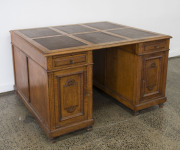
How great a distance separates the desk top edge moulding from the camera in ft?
7.59

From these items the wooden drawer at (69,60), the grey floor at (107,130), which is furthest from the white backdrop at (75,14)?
the wooden drawer at (69,60)

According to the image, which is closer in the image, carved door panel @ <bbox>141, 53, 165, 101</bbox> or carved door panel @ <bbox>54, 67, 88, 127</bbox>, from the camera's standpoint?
carved door panel @ <bbox>54, 67, 88, 127</bbox>

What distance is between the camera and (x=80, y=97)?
2432 millimetres

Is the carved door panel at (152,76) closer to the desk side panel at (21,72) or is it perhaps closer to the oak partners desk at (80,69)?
the oak partners desk at (80,69)

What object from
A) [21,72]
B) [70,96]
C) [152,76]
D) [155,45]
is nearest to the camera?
[70,96]

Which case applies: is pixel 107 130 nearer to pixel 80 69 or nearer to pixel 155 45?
pixel 80 69

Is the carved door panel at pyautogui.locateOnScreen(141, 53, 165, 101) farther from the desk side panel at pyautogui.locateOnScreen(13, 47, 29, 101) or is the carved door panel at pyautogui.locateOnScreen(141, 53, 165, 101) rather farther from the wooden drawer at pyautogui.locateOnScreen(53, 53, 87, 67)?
the desk side panel at pyautogui.locateOnScreen(13, 47, 29, 101)

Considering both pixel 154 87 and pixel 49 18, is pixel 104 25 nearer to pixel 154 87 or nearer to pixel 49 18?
pixel 49 18

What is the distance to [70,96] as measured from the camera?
7.80 ft

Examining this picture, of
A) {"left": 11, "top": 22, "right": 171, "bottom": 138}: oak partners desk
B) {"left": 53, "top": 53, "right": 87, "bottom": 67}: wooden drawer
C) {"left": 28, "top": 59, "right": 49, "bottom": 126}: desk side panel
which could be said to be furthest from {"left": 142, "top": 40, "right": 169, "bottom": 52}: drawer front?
{"left": 28, "top": 59, "right": 49, "bottom": 126}: desk side panel

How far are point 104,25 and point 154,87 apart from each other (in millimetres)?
973

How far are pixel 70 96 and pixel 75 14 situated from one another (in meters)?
1.47

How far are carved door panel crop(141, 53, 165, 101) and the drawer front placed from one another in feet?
0.23

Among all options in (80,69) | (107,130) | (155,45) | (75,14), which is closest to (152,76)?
(155,45)
